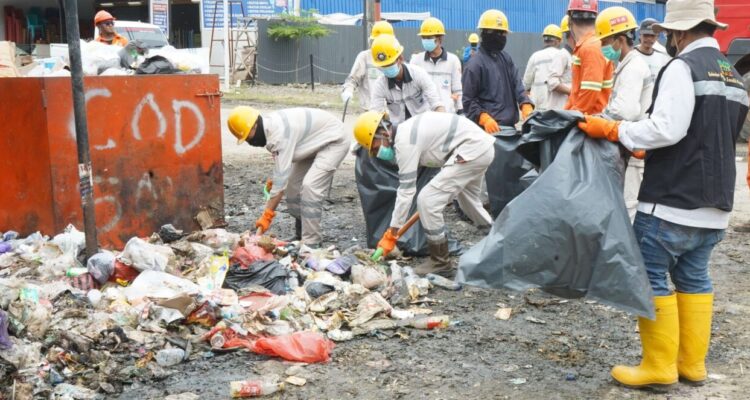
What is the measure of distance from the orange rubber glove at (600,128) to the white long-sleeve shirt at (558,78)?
3.82m

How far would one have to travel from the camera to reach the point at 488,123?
7.14 metres

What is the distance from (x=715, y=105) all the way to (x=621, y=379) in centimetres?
132

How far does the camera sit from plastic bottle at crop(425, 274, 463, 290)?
5.61m

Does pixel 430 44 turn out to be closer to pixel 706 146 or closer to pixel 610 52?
pixel 610 52

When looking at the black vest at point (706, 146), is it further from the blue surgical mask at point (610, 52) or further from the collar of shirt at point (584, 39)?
the collar of shirt at point (584, 39)

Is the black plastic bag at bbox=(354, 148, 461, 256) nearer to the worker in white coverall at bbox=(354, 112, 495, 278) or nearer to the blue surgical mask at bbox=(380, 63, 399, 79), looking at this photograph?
the worker in white coverall at bbox=(354, 112, 495, 278)

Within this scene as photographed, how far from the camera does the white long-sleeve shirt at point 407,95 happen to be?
22.7 feet

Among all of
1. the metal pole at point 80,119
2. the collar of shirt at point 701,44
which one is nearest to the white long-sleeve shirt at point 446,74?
the metal pole at point 80,119

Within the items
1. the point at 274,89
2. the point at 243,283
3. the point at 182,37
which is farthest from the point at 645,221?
the point at 182,37

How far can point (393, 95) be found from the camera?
7004mm

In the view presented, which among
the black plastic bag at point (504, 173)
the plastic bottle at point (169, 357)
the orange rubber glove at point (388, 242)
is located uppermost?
the black plastic bag at point (504, 173)

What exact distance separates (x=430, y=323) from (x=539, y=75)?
16.9ft

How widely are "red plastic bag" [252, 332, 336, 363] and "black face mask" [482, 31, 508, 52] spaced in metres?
3.82

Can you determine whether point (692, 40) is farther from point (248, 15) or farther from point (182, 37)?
point (182, 37)
